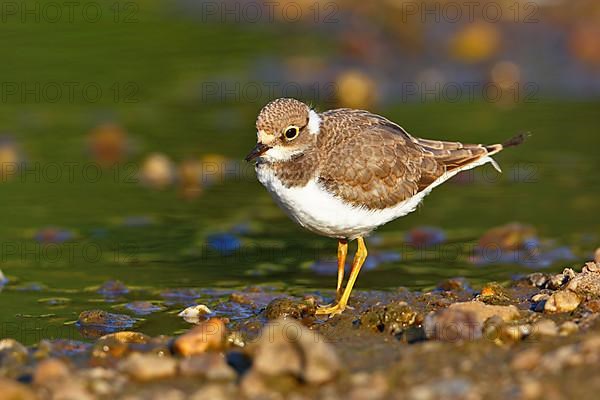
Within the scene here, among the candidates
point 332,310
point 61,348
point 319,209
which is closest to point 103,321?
point 61,348

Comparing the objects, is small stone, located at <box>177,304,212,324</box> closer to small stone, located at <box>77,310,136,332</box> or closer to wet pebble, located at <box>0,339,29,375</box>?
small stone, located at <box>77,310,136,332</box>

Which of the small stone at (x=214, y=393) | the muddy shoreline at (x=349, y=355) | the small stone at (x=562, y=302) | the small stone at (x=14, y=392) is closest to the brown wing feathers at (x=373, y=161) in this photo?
the muddy shoreline at (x=349, y=355)

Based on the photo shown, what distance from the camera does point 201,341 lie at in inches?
293

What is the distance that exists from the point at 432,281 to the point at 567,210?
255 centimetres

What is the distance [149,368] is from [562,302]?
322 cm

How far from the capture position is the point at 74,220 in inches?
462

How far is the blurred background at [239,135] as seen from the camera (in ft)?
34.3

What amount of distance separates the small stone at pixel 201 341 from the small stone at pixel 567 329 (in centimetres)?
234

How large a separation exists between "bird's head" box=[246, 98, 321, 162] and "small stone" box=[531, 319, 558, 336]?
7.95 feet

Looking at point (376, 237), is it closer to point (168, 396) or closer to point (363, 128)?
point (363, 128)

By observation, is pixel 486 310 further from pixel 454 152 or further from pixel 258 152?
pixel 454 152

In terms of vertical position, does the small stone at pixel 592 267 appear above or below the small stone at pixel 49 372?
above

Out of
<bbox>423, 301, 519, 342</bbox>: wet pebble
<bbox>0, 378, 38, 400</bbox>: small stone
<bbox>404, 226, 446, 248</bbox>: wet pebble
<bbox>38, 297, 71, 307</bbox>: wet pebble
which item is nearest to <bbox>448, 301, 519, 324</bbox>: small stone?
<bbox>423, 301, 519, 342</bbox>: wet pebble

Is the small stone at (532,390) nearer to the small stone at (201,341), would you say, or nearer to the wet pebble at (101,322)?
the small stone at (201,341)
